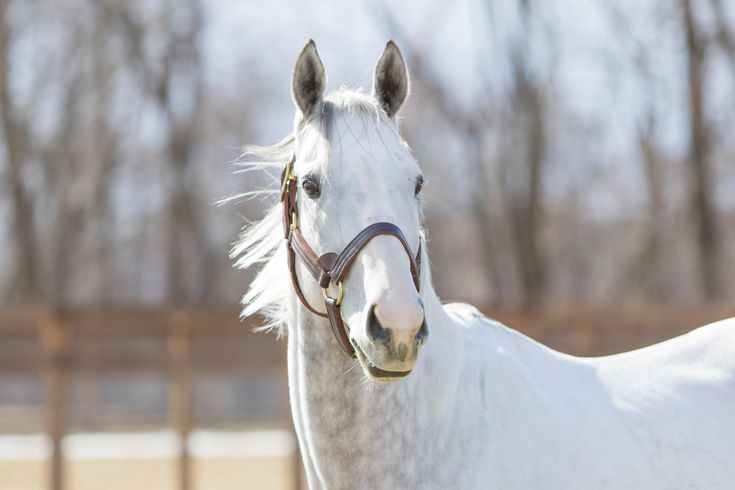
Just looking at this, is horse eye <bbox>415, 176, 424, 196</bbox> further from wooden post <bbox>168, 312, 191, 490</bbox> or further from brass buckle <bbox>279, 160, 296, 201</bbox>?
wooden post <bbox>168, 312, 191, 490</bbox>

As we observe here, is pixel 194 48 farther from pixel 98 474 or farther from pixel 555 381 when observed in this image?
pixel 555 381

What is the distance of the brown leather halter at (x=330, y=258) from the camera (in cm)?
261

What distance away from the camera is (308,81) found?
295 cm

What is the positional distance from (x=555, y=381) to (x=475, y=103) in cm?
1572

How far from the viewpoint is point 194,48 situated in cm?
1989

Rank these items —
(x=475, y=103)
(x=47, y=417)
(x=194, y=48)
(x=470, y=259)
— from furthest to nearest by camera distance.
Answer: (x=470, y=259), (x=194, y=48), (x=475, y=103), (x=47, y=417)

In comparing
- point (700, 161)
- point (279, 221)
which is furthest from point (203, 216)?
point (279, 221)

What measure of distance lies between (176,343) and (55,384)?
116 centimetres

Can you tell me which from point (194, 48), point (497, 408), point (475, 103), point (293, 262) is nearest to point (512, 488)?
point (497, 408)

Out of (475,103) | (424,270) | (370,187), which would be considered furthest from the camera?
(475,103)

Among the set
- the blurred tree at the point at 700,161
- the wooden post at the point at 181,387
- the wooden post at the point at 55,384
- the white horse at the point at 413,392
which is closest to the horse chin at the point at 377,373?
the white horse at the point at 413,392

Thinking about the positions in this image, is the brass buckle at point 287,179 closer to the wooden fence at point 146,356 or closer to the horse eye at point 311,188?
the horse eye at point 311,188

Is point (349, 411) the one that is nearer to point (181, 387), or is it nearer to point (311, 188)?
point (311, 188)

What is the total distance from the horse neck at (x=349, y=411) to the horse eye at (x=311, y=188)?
0.35 m
